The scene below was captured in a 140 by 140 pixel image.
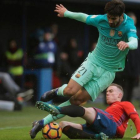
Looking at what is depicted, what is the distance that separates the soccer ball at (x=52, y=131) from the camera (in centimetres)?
→ 874

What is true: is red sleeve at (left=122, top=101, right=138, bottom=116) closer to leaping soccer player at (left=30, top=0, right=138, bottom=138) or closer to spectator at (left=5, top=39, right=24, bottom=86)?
leaping soccer player at (left=30, top=0, right=138, bottom=138)

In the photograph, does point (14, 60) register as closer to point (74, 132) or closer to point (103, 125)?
point (74, 132)

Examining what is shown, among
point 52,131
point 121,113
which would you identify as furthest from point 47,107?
point 121,113

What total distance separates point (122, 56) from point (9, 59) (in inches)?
326

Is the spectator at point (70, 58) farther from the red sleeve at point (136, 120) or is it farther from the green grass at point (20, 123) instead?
the red sleeve at point (136, 120)

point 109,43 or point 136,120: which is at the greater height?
point 109,43

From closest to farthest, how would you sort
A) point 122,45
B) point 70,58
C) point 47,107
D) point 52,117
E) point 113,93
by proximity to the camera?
1. point 47,107
2. point 122,45
3. point 52,117
4. point 113,93
5. point 70,58

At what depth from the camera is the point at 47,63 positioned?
17.1 meters

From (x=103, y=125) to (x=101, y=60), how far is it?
1110mm

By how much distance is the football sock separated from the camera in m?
8.28

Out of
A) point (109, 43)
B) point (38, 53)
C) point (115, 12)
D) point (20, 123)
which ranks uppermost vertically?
point (115, 12)

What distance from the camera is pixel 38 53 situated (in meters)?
16.8

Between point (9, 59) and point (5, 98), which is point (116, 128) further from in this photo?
point (9, 59)

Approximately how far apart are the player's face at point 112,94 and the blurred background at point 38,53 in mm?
6434
